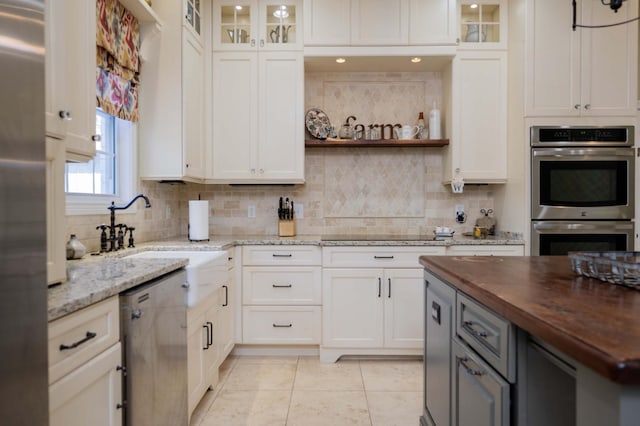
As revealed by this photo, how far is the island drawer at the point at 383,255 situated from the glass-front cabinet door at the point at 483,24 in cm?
169

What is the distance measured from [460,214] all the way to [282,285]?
5.65 feet

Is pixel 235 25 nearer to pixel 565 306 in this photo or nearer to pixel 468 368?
pixel 468 368

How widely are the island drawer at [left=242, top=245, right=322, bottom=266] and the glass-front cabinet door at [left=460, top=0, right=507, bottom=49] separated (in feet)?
6.78

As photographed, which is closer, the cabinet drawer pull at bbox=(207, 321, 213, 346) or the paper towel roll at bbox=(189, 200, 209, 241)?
the cabinet drawer pull at bbox=(207, 321, 213, 346)

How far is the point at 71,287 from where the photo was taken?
1300mm

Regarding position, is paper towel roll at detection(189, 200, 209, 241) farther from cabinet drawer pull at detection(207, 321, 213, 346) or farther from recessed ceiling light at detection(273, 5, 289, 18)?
recessed ceiling light at detection(273, 5, 289, 18)

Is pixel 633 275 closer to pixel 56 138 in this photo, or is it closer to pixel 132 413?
pixel 132 413

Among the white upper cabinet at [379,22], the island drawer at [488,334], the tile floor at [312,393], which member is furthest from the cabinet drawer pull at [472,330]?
the white upper cabinet at [379,22]

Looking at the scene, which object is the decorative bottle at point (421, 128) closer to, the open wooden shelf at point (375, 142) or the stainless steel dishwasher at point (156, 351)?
the open wooden shelf at point (375, 142)

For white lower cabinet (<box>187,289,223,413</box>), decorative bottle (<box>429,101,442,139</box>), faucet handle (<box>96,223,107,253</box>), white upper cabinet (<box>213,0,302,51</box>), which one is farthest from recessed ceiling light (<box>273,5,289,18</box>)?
white lower cabinet (<box>187,289,223,413</box>)

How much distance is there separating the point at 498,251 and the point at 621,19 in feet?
6.45

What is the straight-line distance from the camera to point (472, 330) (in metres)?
1.34

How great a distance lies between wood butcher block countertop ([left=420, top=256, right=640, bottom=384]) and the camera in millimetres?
683

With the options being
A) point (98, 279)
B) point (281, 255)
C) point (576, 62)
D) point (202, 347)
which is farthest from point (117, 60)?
point (576, 62)
